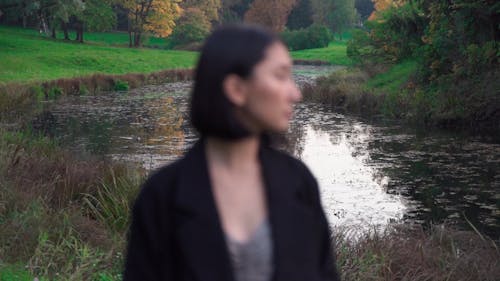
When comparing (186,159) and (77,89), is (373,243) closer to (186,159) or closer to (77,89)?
(186,159)

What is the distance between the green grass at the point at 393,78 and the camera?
24.8 metres

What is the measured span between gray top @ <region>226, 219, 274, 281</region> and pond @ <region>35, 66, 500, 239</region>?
6.18 metres

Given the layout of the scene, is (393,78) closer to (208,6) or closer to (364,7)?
(208,6)

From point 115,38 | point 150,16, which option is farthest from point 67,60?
point 115,38

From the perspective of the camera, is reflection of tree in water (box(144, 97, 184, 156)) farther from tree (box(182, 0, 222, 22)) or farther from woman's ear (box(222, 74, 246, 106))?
tree (box(182, 0, 222, 22))

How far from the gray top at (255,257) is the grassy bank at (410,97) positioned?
16141 millimetres

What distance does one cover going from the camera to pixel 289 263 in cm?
205

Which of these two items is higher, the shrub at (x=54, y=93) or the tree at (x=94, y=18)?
the tree at (x=94, y=18)

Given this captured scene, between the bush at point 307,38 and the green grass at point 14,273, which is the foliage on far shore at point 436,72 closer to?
the green grass at point 14,273

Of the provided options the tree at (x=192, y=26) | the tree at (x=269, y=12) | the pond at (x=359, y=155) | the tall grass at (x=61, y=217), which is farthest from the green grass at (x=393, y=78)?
the tree at (x=192, y=26)

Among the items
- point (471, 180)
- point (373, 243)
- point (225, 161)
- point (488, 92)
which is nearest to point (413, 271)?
point (373, 243)

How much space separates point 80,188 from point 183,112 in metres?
15.1

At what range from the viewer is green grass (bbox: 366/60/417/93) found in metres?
24.8

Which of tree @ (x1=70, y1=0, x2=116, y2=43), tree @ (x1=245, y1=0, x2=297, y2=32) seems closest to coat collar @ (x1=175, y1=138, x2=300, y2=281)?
tree @ (x1=70, y1=0, x2=116, y2=43)
